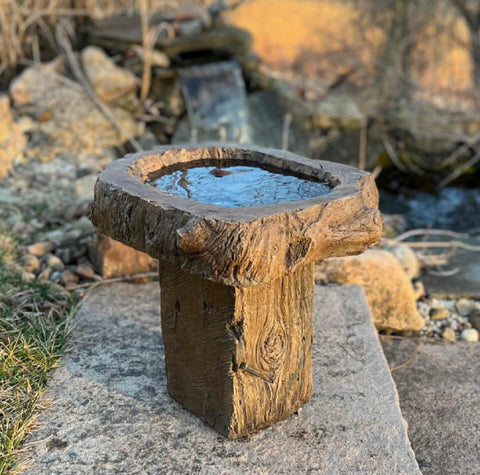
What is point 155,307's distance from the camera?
131 inches

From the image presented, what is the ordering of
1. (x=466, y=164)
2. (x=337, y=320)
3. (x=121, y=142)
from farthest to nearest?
(x=466, y=164)
(x=121, y=142)
(x=337, y=320)

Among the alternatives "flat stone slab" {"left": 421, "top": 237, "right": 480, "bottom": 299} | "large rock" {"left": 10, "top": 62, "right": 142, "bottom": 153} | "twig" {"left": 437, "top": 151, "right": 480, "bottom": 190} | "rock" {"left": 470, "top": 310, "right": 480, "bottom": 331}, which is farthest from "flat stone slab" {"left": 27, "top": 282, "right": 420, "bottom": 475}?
"twig" {"left": 437, "top": 151, "right": 480, "bottom": 190}

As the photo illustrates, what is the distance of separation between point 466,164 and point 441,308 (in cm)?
312

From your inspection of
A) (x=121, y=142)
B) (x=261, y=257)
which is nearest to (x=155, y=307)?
(x=261, y=257)

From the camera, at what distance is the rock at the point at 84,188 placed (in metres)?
4.62

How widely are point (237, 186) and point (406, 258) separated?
2251 mm

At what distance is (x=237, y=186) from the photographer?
2.50 m

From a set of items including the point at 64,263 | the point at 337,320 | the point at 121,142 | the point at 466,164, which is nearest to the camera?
the point at 337,320

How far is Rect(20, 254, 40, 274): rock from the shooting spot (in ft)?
11.9

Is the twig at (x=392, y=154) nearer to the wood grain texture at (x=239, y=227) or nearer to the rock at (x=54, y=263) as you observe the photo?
the rock at (x=54, y=263)

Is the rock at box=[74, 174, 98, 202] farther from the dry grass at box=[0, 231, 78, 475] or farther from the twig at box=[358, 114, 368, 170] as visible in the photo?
the twig at box=[358, 114, 368, 170]

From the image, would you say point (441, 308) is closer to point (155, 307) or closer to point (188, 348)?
point (155, 307)

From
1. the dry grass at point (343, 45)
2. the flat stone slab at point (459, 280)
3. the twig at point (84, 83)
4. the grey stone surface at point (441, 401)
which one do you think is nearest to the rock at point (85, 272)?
the grey stone surface at point (441, 401)

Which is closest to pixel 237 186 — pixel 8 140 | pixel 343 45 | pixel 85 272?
pixel 85 272
